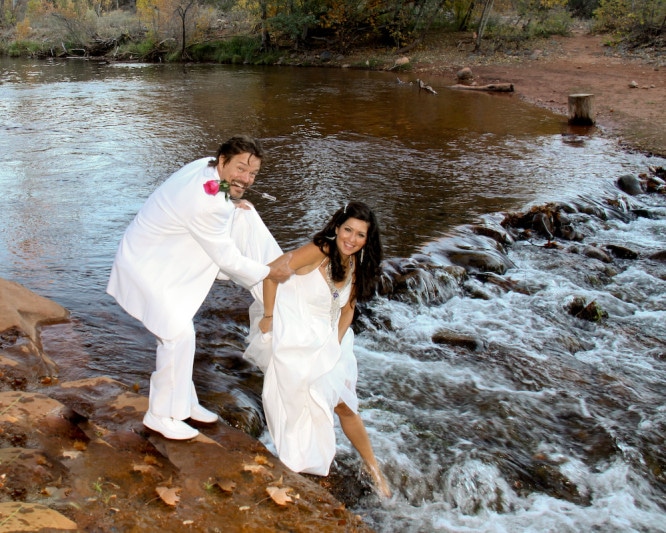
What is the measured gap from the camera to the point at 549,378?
6062 millimetres

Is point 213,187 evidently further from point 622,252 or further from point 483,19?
point 483,19

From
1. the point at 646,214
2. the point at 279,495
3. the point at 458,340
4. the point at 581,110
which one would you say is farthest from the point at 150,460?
the point at 581,110

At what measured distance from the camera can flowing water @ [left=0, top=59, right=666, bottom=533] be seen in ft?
15.1

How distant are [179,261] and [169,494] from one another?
131 centimetres

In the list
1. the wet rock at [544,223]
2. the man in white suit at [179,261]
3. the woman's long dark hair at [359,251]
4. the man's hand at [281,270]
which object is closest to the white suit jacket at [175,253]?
the man in white suit at [179,261]

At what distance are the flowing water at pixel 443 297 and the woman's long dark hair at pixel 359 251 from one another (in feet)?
4.34

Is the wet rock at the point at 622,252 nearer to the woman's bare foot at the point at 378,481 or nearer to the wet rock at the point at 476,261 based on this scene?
the wet rock at the point at 476,261

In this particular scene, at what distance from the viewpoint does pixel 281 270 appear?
4.07m

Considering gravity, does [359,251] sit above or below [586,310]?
above

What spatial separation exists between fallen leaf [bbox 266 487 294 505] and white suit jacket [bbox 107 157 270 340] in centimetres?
104

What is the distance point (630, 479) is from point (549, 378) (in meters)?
1.48

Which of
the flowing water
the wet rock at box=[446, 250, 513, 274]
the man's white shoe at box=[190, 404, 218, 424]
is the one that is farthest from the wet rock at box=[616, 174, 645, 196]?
the man's white shoe at box=[190, 404, 218, 424]

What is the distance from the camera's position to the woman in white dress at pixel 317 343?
4.00 m

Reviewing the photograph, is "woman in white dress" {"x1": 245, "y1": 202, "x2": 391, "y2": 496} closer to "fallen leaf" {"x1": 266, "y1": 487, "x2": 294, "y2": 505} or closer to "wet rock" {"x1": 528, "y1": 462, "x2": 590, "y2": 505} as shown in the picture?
"fallen leaf" {"x1": 266, "y1": 487, "x2": 294, "y2": 505}
